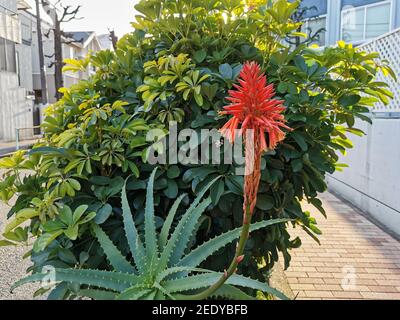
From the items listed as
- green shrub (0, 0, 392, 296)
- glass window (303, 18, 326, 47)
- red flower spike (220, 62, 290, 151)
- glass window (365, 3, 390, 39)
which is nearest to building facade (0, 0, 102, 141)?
glass window (303, 18, 326, 47)

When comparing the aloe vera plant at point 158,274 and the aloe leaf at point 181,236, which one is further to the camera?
the aloe leaf at point 181,236

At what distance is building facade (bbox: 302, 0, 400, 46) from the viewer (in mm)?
9625

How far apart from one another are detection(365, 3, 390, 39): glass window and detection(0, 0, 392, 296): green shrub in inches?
369

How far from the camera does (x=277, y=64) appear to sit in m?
1.71

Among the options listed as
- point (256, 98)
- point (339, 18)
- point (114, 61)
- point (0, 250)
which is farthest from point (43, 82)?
point (256, 98)

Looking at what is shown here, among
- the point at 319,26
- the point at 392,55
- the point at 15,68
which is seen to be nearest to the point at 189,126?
the point at 392,55

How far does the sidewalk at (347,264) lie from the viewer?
2912 millimetres

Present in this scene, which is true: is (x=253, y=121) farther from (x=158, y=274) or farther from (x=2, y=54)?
(x=2, y=54)

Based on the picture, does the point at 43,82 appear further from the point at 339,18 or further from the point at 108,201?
the point at 108,201

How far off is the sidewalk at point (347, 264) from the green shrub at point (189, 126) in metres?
1.20

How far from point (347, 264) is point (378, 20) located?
8695 mm

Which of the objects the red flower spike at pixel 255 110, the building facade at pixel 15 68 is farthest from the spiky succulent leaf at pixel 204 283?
the building facade at pixel 15 68

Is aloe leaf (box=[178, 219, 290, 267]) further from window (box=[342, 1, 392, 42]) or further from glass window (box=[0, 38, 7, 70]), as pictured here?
glass window (box=[0, 38, 7, 70])

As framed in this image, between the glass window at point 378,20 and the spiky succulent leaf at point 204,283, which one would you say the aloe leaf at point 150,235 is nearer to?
the spiky succulent leaf at point 204,283
